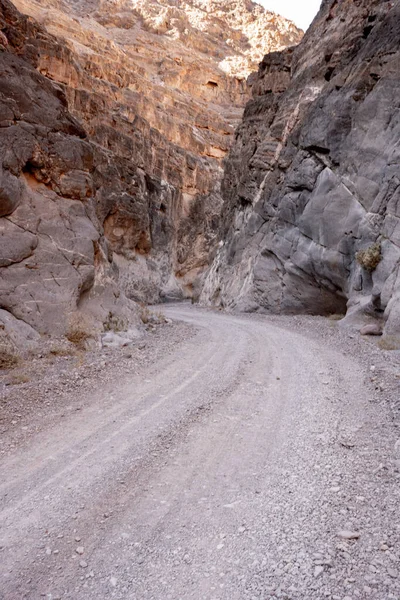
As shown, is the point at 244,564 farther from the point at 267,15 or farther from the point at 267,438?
the point at 267,15

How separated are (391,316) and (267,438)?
875 cm

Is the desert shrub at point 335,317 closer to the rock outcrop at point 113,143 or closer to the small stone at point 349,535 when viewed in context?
the rock outcrop at point 113,143

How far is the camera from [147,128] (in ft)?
138

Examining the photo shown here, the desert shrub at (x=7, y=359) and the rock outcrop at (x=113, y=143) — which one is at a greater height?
the rock outcrop at (x=113, y=143)

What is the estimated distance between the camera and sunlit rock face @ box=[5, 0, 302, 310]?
34.3 metres

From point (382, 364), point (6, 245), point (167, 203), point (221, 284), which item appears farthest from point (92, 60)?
point (382, 364)

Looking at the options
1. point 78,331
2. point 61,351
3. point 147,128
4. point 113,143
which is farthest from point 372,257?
point 147,128

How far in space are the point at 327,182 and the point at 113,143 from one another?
24525 millimetres

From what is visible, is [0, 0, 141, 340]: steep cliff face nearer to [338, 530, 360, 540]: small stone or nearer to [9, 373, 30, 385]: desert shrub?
[9, 373, 30, 385]: desert shrub

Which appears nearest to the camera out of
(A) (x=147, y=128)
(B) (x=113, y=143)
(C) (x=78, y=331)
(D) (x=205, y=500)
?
(D) (x=205, y=500)

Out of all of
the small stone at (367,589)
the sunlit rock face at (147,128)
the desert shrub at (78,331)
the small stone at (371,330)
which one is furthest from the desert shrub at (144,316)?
the small stone at (367,589)

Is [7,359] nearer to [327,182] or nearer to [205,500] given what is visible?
[205,500]

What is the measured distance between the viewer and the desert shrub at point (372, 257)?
13.8 metres

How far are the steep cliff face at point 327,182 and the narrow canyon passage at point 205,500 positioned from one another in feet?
26.9
